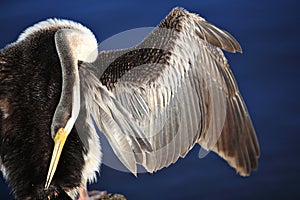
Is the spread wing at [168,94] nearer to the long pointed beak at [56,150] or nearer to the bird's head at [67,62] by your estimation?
the bird's head at [67,62]

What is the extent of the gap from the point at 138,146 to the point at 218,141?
0.89ft

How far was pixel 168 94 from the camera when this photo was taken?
1902 millimetres

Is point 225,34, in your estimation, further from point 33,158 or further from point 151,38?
point 33,158

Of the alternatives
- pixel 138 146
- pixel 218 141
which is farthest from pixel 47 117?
pixel 218 141

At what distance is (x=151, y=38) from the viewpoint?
1873mm

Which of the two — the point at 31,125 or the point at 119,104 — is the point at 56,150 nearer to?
the point at 31,125

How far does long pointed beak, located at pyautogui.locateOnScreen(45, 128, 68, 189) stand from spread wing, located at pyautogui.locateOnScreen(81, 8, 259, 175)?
→ 0.19m

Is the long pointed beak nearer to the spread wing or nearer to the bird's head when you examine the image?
the bird's head

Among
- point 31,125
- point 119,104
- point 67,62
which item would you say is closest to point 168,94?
point 119,104

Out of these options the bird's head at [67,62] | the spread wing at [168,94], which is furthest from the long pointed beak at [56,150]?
the spread wing at [168,94]

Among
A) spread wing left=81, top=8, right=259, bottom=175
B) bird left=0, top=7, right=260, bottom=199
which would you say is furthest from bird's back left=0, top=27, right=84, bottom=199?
spread wing left=81, top=8, right=259, bottom=175

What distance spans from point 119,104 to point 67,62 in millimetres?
205

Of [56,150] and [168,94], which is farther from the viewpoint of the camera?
[168,94]

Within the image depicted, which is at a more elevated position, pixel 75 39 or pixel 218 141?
pixel 75 39
